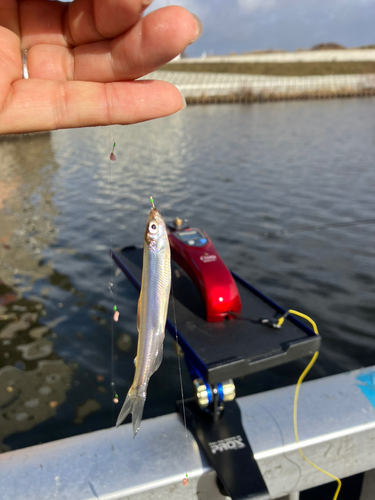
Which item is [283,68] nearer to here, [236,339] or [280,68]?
[280,68]

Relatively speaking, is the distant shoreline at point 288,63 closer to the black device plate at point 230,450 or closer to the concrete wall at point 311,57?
the concrete wall at point 311,57

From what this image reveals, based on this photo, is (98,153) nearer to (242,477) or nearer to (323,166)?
(323,166)

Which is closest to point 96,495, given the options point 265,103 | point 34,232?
point 34,232

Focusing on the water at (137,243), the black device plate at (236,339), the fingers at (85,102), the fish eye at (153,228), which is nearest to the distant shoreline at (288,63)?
the water at (137,243)

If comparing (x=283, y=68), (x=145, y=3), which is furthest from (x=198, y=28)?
(x=283, y=68)

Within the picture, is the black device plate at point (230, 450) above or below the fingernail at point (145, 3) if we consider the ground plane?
below

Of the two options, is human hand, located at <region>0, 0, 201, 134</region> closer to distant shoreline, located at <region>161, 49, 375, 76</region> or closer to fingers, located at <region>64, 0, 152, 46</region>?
fingers, located at <region>64, 0, 152, 46</region>
